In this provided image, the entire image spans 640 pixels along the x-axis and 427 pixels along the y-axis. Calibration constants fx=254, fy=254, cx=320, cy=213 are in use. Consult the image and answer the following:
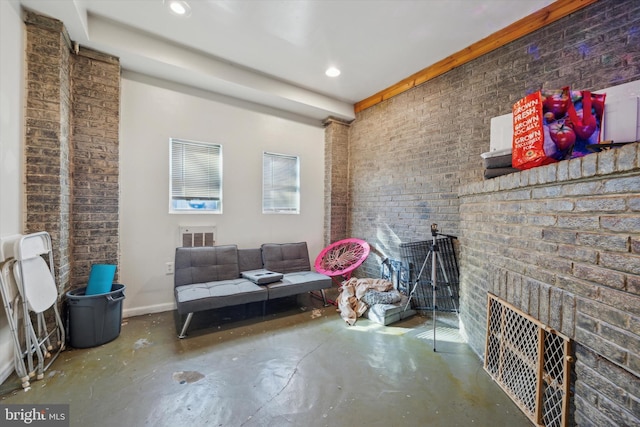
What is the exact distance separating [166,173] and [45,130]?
1.17 metres

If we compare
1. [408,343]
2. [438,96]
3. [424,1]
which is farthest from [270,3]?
[408,343]

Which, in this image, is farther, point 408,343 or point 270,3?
point 408,343

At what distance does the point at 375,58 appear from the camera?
326 centimetres

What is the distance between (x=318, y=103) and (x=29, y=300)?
4.04 meters

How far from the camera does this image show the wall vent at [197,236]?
3.48 m

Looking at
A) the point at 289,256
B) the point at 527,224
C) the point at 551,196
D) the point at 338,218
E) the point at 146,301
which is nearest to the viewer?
the point at 551,196

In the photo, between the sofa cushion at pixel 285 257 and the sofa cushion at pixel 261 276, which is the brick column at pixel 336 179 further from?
the sofa cushion at pixel 261 276

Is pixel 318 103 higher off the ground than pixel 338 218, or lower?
higher

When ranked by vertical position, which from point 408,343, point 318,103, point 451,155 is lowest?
point 408,343

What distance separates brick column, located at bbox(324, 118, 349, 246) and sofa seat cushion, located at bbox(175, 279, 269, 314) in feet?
6.30

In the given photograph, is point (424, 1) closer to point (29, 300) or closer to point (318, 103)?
point (318, 103)

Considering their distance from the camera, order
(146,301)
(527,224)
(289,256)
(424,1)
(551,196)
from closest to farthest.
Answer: (551,196) < (527,224) < (424,1) < (146,301) < (289,256)

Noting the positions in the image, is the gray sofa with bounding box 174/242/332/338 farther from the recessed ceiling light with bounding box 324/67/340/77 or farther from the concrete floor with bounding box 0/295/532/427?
the recessed ceiling light with bounding box 324/67/340/77

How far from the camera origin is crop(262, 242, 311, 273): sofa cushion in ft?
12.8
